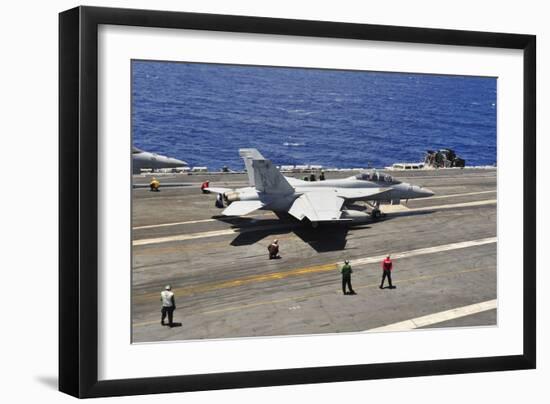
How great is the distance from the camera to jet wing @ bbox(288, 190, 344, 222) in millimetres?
26938

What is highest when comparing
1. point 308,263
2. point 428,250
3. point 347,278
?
point 428,250

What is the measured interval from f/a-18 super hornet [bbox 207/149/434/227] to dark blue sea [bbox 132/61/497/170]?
25.2 inches

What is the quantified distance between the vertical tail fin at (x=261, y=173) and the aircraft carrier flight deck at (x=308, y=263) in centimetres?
51

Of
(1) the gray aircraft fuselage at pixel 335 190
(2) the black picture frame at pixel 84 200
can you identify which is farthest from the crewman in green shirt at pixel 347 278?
(2) the black picture frame at pixel 84 200

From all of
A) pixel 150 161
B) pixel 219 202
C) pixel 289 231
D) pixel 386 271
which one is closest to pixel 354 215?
pixel 289 231

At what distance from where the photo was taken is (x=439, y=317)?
25.2 metres

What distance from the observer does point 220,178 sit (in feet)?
83.8

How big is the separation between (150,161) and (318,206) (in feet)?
24.9

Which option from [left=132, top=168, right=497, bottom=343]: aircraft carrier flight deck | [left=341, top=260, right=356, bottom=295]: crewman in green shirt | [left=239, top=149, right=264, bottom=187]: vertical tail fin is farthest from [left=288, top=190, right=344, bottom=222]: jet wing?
[left=341, top=260, right=356, bottom=295]: crewman in green shirt

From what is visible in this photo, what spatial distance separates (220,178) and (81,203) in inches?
223

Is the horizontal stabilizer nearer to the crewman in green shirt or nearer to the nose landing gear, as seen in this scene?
the nose landing gear

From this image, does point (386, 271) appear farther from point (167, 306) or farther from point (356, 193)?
point (167, 306)

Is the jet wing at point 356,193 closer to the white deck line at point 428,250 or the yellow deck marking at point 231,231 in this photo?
the yellow deck marking at point 231,231

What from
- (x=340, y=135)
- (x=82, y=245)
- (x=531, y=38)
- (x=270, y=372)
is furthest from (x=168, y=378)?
(x=531, y=38)
